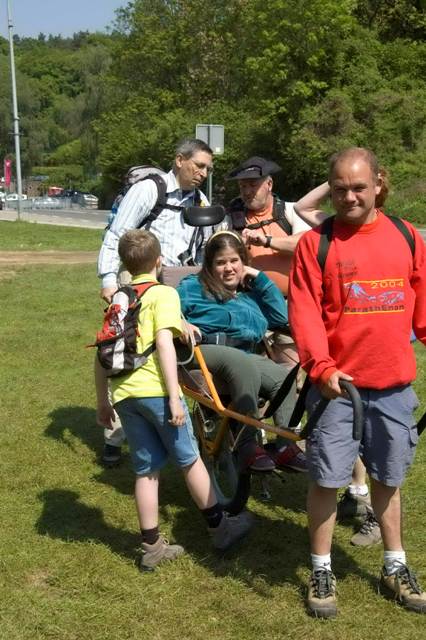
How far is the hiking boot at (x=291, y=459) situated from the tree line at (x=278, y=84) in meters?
28.5

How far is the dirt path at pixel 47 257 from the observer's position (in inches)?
672

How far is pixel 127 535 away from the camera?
4.30 metres

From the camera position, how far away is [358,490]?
450 cm

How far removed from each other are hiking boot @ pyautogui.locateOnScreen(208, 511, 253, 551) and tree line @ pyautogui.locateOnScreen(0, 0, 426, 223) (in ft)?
94.1

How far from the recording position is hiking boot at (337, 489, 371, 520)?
445 centimetres

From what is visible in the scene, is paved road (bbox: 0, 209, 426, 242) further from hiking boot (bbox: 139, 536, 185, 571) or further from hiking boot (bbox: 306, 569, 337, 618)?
hiking boot (bbox: 306, 569, 337, 618)

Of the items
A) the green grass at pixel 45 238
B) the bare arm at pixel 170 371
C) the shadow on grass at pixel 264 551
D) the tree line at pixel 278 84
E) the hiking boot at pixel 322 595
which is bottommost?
the green grass at pixel 45 238

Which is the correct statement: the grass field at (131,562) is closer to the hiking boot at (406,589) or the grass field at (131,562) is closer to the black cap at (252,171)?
the hiking boot at (406,589)

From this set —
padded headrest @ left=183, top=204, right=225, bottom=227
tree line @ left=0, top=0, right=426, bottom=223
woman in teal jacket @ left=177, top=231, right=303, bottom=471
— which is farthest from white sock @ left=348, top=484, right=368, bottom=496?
tree line @ left=0, top=0, right=426, bottom=223

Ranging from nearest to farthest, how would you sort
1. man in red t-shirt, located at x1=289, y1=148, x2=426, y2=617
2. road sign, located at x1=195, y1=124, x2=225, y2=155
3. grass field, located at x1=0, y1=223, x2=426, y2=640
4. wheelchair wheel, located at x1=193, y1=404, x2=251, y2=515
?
man in red t-shirt, located at x1=289, y1=148, x2=426, y2=617, grass field, located at x1=0, y1=223, x2=426, y2=640, wheelchair wheel, located at x1=193, y1=404, x2=251, y2=515, road sign, located at x1=195, y1=124, x2=225, y2=155

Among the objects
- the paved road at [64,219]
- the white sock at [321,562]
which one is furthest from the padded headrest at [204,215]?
the paved road at [64,219]

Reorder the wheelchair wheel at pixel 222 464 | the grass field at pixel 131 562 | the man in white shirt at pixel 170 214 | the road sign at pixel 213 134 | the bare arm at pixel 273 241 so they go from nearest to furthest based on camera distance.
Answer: the grass field at pixel 131 562
the wheelchair wheel at pixel 222 464
the bare arm at pixel 273 241
the man in white shirt at pixel 170 214
the road sign at pixel 213 134

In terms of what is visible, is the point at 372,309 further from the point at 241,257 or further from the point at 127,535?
the point at 127,535

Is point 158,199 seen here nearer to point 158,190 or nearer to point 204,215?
point 158,190
